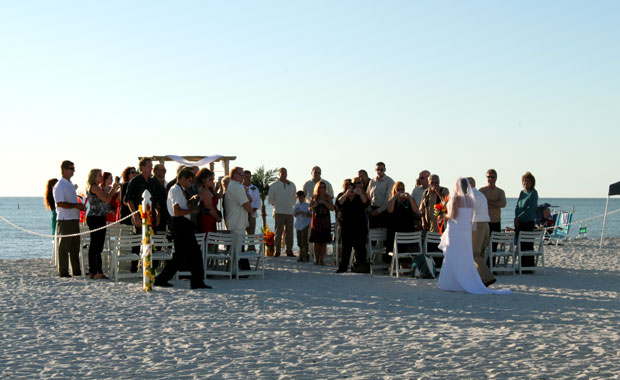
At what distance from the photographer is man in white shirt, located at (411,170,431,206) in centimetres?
1385

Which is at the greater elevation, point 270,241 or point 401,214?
point 401,214

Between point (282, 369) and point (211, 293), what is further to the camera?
point (211, 293)

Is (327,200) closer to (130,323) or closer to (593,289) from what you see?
(593,289)

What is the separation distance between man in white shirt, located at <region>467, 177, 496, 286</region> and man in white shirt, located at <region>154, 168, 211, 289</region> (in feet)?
13.5

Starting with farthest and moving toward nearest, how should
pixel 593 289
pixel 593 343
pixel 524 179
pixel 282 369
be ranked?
1. pixel 524 179
2. pixel 593 289
3. pixel 593 343
4. pixel 282 369

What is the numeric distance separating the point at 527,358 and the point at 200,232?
747 cm

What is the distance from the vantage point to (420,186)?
14.4m

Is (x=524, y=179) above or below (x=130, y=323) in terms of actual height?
above

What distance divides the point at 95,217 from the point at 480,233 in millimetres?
6221

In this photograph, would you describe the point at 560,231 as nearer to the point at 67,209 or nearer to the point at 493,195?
the point at 493,195

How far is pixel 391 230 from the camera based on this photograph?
13.5 metres

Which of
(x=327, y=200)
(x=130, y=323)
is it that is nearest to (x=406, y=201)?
(x=327, y=200)

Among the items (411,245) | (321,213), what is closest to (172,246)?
(321,213)

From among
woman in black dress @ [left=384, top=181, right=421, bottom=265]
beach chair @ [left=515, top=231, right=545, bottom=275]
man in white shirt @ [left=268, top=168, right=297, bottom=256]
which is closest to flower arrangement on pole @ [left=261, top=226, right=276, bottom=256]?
man in white shirt @ [left=268, top=168, right=297, bottom=256]
